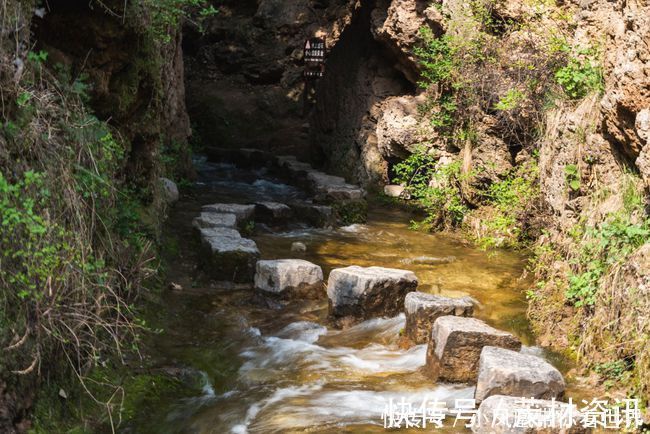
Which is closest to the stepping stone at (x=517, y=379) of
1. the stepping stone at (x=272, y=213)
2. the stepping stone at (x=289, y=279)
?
the stepping stone at (x=289, y=279)

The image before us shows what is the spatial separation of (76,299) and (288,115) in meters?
17.8

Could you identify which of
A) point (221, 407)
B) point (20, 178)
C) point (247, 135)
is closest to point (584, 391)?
point (221, 407)

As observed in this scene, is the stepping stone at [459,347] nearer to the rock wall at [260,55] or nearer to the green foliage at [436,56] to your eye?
the green foliage at [436,56]

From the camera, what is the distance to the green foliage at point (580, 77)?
6.58 m

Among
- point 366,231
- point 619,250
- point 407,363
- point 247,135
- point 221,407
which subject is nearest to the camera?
point 221,407

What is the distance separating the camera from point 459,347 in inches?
209

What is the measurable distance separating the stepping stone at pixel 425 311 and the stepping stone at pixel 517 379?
108 cm

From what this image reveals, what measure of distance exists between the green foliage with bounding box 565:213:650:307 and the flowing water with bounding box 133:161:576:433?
69cm

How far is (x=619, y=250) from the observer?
5.29 m

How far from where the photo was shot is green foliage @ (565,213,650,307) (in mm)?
5152

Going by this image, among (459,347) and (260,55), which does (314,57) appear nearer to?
(260,55)

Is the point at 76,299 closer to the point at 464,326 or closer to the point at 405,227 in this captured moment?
the point at 464,326

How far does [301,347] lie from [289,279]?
1.27 m

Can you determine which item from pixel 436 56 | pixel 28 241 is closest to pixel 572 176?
pixel 28 241
